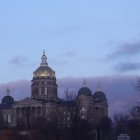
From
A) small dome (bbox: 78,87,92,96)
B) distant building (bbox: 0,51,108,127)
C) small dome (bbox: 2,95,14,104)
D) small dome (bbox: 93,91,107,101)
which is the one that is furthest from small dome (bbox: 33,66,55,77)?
small dome (bbox: 93,91,107,101)

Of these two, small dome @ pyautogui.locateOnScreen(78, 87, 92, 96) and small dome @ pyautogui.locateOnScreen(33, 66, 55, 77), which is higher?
small dome @ pyautogui.locateOnScreen(33, 66, 55, 77)

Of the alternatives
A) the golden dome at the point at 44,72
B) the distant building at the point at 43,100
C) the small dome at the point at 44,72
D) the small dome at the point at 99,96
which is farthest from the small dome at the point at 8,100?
the small dome at the point at 99,96

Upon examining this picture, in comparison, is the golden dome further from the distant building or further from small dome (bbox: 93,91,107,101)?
small dome (bbox: 93,91,107,101)

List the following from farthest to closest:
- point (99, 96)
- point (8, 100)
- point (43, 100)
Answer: point (8, 100) → point (99, 96) → point (43, 100)

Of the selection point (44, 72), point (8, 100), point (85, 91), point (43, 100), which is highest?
point (44, 72)

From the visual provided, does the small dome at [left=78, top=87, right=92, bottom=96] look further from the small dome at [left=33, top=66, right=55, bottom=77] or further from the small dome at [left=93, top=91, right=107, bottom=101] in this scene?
the small dome at [left=33, top=66, right=55, bottom=77]

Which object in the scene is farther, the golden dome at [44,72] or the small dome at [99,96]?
the small dome at [99,96]

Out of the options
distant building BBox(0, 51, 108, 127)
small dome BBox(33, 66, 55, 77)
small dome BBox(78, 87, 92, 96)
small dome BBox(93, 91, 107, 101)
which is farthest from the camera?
small dome BBox(93, 91, 107, 101)

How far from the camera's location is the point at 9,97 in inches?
7052

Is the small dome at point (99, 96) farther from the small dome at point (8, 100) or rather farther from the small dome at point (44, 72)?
the small dome at point (8, 100)

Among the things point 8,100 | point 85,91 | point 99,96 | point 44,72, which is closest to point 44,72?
point 44,72

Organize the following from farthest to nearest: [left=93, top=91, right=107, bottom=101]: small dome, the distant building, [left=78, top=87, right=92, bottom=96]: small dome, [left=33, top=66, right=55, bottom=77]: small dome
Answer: [left=93, top=91, right=107, bottom=101]: small dome → [left=78, top=87, right=92, bottom=96]: small dome → [left=33, top=66, right=55, bottom=77]: small dome → the distant building

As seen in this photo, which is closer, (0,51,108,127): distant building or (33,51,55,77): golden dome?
(0,51,108,127): distant building

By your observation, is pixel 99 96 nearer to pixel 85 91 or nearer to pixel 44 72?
pixel 85 91
